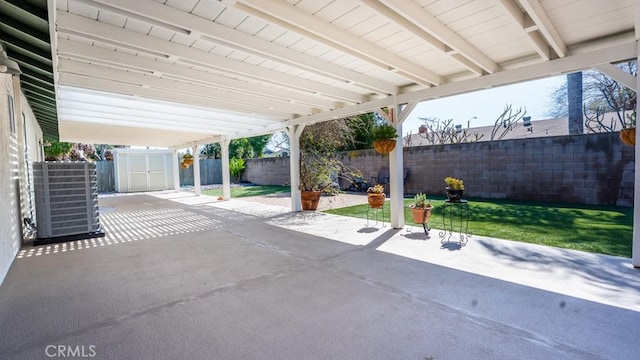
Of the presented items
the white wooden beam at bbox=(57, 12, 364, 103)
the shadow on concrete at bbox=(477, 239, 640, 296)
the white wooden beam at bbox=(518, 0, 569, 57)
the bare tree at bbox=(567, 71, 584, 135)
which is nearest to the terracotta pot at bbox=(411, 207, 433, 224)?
the shadow on concrete at bbox=(477, 239, 640, 296)

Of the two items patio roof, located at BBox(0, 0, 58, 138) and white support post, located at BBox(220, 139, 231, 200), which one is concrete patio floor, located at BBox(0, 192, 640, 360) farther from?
white support post, located at BBox(220, 139, 231, 200)

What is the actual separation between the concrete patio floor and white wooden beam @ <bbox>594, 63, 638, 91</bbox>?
1.90 metres

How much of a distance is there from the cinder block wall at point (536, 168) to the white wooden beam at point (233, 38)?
5439mm

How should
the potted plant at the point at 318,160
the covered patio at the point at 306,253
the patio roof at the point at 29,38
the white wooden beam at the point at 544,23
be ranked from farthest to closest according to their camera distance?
the potted plant at the point at 318,160 → the patio roof at the point at 29,38 → the white wooden beam at the point at 544,23 → the covered patio at the point at 306,253

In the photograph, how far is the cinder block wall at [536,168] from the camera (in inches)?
259

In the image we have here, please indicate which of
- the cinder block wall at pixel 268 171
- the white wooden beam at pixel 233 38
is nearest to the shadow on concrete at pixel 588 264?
the white wooden beam at pixel 233 38

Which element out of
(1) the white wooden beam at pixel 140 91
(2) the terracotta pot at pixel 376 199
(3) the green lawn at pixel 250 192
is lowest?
(3) the green lawn at pixel 250 192

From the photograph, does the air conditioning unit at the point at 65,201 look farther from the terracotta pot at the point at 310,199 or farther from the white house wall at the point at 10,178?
the terracotta pot at the point at 310,199

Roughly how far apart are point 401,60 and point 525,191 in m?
5.91

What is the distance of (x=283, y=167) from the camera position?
15.4 metres

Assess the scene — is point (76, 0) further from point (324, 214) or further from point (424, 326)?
point (324, 214)

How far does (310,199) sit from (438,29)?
5.55 meters

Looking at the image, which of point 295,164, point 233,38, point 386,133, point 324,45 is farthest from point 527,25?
point 295,164

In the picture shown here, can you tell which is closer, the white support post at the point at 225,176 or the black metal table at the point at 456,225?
the black metal table at the point at 456,225
